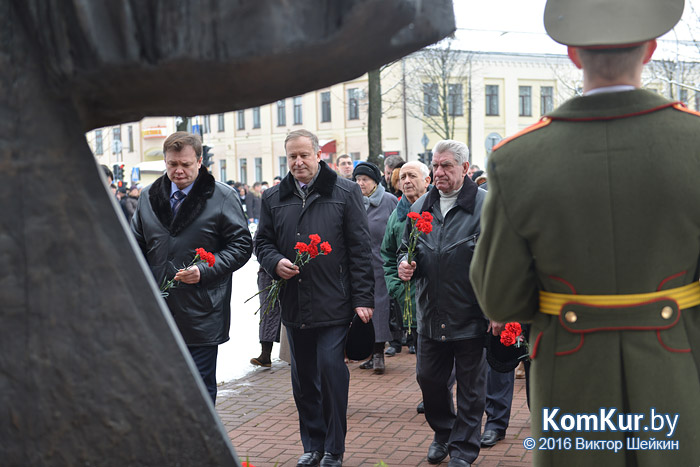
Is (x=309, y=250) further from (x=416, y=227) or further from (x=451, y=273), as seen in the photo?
(x=451, y=273)

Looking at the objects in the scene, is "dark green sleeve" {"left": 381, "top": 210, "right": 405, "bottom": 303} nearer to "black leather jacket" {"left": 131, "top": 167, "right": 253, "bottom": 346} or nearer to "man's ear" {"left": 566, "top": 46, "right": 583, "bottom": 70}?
"black leather jacket" {"left": 131, "top": 167, "right": 253, "bottom": 346}

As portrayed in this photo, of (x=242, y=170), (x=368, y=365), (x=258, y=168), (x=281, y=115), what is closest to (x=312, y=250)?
(x=368, y=365)

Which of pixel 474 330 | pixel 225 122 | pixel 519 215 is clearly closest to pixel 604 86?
pixel 519 215

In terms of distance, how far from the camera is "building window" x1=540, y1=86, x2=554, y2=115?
Answer: 47438mm

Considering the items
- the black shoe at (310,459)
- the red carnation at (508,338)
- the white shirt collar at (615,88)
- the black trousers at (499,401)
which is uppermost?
the white shirt collar at (615,88)

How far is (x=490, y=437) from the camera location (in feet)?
18.8

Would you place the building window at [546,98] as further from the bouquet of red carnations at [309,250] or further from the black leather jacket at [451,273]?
the bouquet of red carnations at [309,250]

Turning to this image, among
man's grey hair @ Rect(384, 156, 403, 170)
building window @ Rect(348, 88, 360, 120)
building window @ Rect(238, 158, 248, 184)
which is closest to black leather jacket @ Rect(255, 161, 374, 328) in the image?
man's grey hair @ Rect(384, 156, 403, 170)

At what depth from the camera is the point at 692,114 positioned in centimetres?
230

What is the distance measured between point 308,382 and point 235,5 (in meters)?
4.10

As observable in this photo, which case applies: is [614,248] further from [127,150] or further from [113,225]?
[127,150]

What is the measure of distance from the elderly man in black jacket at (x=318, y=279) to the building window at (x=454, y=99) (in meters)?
36.9

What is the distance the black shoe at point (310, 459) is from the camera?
5238mm

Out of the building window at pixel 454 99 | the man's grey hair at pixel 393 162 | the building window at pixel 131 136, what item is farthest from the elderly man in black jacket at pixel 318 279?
the building window at pixel 131 136
